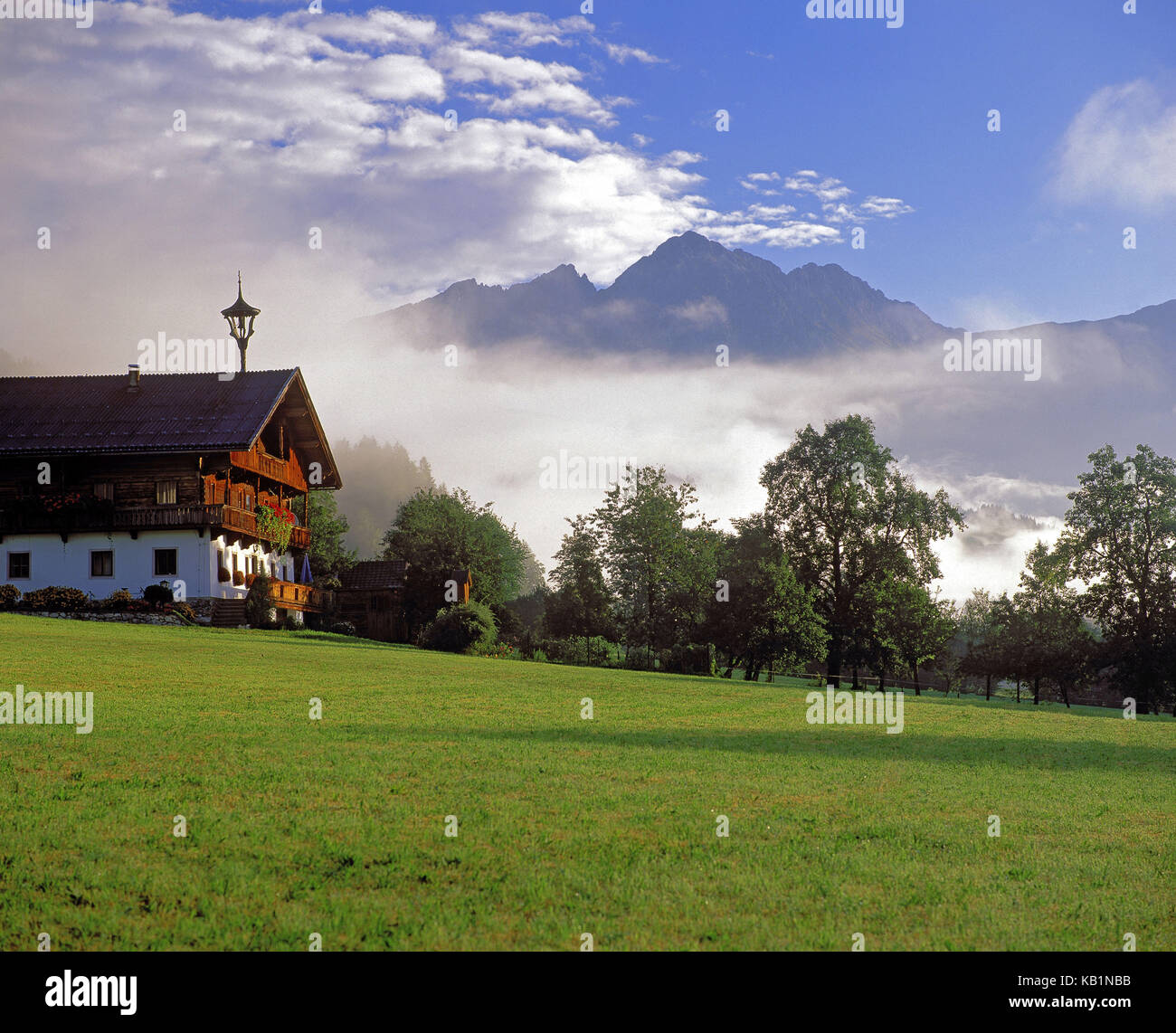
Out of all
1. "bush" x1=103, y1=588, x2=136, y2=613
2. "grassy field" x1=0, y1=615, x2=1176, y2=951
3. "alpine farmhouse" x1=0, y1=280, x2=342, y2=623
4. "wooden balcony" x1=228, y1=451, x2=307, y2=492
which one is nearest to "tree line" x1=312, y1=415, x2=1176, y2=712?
"wooden balcony" x1=228, y1=451, x2=307, y2=492

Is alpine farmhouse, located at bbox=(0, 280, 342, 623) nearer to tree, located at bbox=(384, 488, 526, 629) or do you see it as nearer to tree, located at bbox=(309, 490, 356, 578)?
tree, located at bbox=(384, 488, 526, 629)

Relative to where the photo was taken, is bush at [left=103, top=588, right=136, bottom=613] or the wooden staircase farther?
the wooden staircase

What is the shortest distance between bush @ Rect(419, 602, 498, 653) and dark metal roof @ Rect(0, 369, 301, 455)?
1408 cm

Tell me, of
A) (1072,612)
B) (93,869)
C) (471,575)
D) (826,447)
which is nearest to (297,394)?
(471,575)

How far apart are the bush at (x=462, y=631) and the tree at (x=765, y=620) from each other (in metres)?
16.6

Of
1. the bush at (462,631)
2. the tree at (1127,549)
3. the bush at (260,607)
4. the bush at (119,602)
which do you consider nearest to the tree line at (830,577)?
the tree at (1127,549)

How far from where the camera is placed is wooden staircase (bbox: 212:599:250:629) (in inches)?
2057

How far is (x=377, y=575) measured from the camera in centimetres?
7325

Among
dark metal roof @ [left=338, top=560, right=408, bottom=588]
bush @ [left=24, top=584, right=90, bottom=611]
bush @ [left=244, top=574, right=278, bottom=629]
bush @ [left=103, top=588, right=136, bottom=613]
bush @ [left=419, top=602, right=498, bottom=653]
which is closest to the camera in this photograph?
bush @ [left=24, top=584, right=90, bottom=611]

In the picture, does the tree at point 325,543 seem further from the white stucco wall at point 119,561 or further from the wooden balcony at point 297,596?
the white stucco wall at point 119,561

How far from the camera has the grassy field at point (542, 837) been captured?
7668 millimetres

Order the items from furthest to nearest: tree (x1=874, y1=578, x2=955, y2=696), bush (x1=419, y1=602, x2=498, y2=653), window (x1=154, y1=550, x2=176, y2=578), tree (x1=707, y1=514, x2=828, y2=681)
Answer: tree (x1=874, y1=578, x2=955, y2=696), tree (x1=707, y1=514, x2=828, y2=681), window (x1=154, y1=550, x2=176, y2=578), bush (x1=419, y1=602, x2=498, y2=653)

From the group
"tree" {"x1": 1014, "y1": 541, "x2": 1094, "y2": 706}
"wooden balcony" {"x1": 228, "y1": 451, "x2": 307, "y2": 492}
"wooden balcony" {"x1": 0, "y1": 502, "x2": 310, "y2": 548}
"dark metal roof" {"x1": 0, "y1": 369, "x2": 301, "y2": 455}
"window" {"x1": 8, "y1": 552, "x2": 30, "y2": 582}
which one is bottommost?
"tree" {"x1": 1014, "y1": 541, "x2": 1094, "y2": 706}
